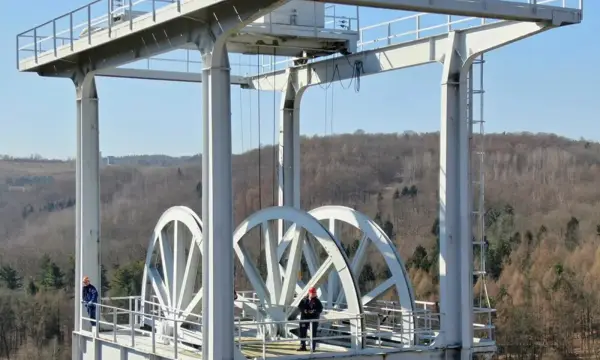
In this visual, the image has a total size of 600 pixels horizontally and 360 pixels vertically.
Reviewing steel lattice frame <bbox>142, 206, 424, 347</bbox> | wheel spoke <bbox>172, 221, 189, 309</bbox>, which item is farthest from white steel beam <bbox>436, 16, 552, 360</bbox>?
wheel spoke <bbox>172, 221, 189, 309</bbox>

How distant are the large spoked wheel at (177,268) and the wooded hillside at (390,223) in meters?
50.2

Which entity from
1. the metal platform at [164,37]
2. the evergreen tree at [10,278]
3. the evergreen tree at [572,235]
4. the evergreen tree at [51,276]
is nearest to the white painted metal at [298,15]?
the metal platform at [164,37]

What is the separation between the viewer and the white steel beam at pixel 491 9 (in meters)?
20.4

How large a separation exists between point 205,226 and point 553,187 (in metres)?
101

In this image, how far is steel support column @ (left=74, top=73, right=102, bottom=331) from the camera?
28.6 meters

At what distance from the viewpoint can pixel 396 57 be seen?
2598 centimetres

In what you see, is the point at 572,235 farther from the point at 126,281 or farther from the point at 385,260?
the point at 385,260

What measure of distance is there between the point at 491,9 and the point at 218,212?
619 centimetres

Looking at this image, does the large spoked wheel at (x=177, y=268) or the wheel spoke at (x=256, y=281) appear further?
the large spoked wheel at (x=177, y=268)

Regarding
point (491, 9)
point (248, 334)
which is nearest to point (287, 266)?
point (248, 334)

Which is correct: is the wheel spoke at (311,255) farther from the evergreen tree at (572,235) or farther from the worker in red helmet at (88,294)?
the evergreen tree at (572,235)

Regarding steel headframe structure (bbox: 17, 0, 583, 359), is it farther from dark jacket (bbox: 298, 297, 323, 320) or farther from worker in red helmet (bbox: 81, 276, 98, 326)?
dark jacket (bbox: 298, 297, 323, 320)

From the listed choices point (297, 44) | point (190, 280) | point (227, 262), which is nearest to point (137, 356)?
point (190, 280)

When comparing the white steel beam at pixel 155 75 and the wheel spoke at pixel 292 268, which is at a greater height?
the white steel beam at pixel 155 75
